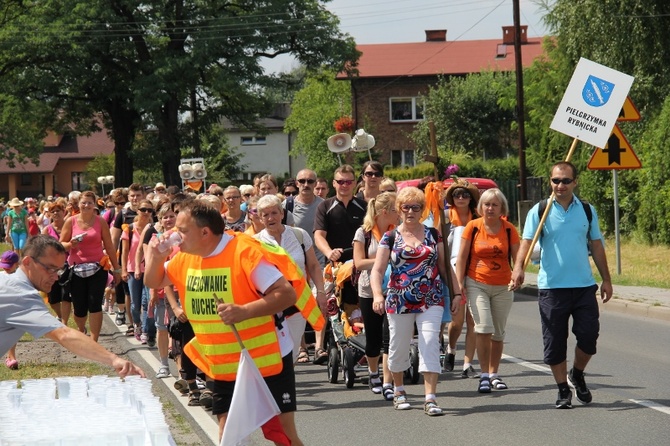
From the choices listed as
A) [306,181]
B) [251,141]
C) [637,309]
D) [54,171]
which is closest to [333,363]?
[306,181]

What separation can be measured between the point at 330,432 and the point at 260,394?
8.92 feet

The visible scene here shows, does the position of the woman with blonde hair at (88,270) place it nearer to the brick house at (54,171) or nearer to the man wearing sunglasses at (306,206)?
the man wearing sunglasses at (306,206)

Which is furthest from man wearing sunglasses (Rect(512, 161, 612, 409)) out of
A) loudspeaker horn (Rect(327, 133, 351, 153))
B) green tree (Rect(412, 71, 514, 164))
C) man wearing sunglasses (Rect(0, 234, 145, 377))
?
green tree (Rect(412, 71, 514, 164))

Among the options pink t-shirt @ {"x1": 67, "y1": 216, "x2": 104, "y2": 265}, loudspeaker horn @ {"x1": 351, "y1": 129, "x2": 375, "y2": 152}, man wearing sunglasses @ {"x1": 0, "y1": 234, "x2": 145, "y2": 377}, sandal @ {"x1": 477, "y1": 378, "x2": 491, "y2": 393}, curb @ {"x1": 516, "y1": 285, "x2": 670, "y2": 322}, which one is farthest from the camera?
loudspeaker horn @ {"x1": 351, "y1": 129, "x2": 375, "y2": 152}

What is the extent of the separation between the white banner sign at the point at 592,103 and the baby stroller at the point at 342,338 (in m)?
2.46

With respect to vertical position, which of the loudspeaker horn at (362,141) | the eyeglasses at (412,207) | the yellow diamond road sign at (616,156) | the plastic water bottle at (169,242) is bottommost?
the plastic water bottle at (169,242)

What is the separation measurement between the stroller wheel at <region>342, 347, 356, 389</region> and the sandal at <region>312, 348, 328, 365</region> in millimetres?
1609

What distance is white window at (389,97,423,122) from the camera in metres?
69.6

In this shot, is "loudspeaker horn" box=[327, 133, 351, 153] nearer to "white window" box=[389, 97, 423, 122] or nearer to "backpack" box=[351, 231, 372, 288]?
"backpack" box=[351, 231, 372, 288]

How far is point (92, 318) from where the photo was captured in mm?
13047

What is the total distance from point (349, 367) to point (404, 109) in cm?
6018

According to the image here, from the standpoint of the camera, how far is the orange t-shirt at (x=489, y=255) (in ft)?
32.8

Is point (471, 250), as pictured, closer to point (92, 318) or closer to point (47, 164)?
point (92, 318)

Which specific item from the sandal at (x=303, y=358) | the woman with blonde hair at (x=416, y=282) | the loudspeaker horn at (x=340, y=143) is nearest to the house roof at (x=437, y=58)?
the loudspeaker horn at (x=340, y=143)
